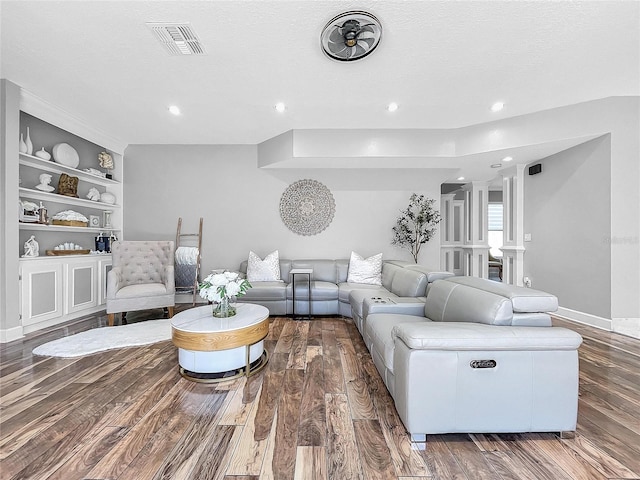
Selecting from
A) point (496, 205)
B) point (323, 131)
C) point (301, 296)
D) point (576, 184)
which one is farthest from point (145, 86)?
point (496, 205)

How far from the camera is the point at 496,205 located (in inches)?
346

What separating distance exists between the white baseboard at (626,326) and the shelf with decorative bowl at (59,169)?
7.25 metres

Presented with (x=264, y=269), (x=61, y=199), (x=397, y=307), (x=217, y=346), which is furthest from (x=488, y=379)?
(x=61, y=199)

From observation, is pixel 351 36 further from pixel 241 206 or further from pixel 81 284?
pixel 81 284

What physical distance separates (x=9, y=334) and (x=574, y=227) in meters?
6.98

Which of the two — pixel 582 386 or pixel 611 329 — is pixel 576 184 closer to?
pixel 611 329

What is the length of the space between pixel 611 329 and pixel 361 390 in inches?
136

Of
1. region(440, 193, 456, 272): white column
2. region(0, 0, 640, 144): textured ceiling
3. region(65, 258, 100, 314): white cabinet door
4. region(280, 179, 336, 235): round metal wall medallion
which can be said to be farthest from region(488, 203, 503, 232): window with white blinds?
region(65, 258, 100, 314): white cabinet door

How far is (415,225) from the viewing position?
5035 mm

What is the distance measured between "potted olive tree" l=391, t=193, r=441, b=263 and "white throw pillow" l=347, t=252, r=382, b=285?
0.75 meters

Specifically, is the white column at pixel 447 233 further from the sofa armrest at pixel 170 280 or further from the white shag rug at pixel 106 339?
the white shag rug at pixel 106 339

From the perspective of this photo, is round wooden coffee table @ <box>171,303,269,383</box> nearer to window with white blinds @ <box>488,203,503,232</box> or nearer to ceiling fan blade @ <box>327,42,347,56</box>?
ceiling fan blade @ <box>327,42,347,56</box>

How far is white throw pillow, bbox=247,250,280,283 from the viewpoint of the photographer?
4.46 m

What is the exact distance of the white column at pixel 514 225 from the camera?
4785mm
